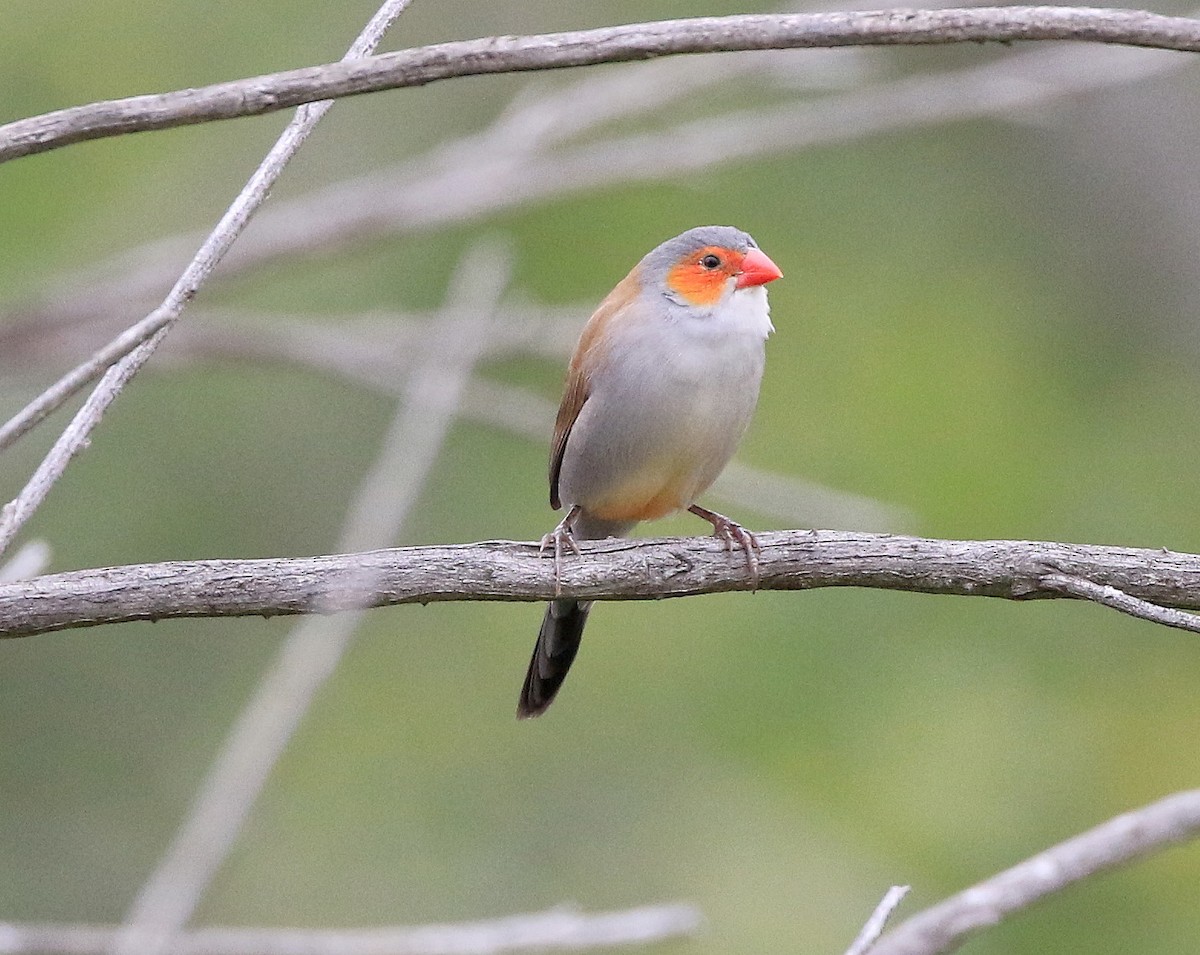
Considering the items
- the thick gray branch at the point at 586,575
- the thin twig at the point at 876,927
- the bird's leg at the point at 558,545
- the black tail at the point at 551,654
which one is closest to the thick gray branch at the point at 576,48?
the thick gray branch at the point at 586,575

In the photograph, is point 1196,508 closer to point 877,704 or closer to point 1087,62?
point 877,704

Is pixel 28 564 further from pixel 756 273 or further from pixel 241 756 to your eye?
pixel 756 273

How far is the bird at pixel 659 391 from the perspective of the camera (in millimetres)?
4426

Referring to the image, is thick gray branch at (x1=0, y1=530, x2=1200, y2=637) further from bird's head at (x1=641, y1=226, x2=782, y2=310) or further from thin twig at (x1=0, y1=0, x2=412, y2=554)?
bird's head at (x1=641, y1=226, x2=782, y2=310)

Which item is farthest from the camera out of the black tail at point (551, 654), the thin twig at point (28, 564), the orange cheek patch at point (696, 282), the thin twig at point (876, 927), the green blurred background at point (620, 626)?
the green blurred background at point (620, 626)

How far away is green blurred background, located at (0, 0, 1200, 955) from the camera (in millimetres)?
8023

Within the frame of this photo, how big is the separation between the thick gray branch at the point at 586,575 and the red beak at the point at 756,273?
44.3 inches

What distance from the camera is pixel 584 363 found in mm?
4680

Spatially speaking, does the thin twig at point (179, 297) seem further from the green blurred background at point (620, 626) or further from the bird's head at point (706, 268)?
the green blurred background at point (620, 626)

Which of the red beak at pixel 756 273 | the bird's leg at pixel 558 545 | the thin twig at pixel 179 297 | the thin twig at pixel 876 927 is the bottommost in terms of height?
the thin twig at pixel 876 927

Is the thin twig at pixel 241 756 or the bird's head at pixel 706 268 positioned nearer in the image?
the thin twig at pixel 241 756

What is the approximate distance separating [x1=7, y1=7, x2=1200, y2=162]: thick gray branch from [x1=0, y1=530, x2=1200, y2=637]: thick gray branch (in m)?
0.96

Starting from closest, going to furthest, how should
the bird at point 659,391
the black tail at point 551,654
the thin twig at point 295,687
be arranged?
the thin twig at point 295,687 → the bird at point 659,391 → the black tail at point 551,654

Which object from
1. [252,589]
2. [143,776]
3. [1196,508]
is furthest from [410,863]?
[252,589]
